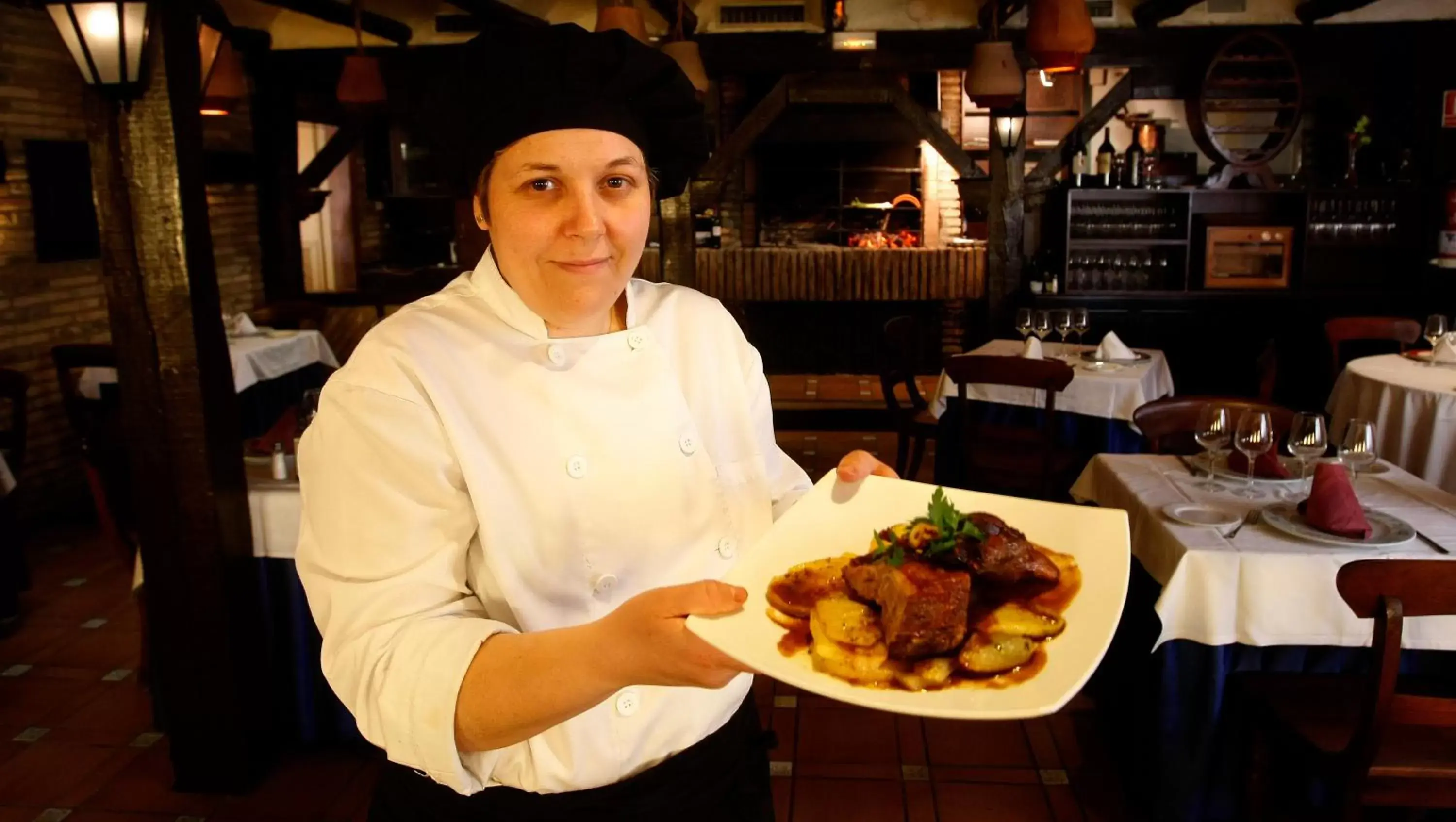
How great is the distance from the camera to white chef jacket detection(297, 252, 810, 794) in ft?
3.47

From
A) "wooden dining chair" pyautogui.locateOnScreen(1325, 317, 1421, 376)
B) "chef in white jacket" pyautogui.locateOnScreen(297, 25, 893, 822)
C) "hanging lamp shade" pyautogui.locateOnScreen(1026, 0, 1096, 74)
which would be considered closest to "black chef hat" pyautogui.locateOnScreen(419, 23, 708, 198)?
"chef in white jacket" pyautogui.locateOnScreen(297, 25, 893, 822)

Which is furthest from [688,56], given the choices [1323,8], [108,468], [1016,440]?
[1323,8]

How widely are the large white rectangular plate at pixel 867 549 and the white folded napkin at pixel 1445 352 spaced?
14.7ft

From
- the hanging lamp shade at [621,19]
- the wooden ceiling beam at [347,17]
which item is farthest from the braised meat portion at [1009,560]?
the wooden ceiling beam at [347,17]

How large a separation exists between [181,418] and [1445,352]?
523 cm

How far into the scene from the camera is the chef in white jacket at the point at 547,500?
1.02 meters

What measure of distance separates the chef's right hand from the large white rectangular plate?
14 millimetres

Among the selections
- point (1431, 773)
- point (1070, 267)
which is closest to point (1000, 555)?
point (1431, 773)

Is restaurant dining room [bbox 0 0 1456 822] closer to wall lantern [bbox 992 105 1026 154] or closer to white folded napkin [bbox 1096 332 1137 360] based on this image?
wall lantern [bbox 992 105 1026 154]

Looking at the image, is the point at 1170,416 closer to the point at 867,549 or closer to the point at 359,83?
the point at 867,549

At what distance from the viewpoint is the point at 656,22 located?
8734mm

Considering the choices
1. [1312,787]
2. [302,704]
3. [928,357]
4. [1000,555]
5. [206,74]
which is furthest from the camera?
[928,357]

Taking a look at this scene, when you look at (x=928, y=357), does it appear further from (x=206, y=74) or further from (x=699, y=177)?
(x=206, y=74)

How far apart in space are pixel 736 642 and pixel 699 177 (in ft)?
25.2
